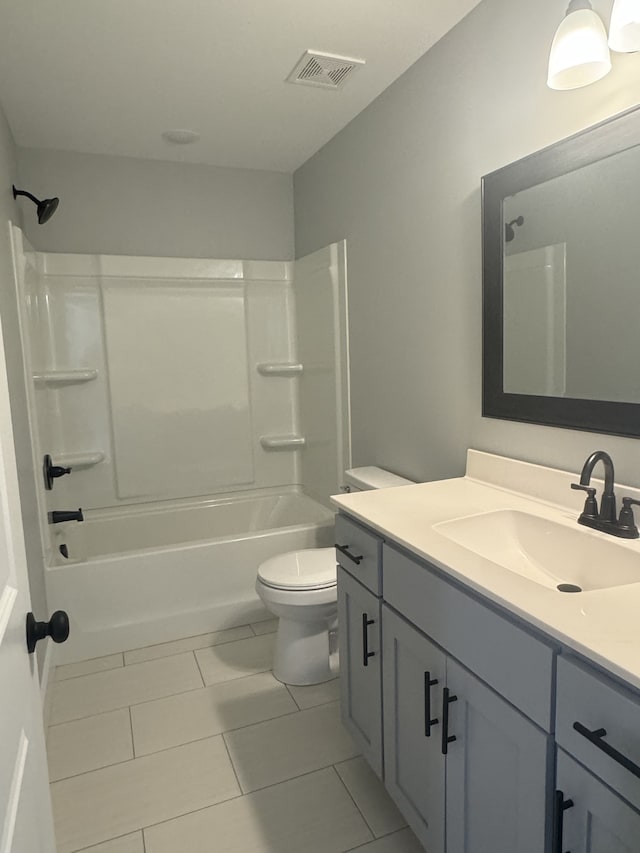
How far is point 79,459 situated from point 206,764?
180 cm

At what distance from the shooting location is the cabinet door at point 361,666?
1.58 meters

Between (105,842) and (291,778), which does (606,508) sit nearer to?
(291,778)

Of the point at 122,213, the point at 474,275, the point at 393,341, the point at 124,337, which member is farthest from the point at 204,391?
the point at 474,275

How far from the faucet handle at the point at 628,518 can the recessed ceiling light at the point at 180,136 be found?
253 centimetres

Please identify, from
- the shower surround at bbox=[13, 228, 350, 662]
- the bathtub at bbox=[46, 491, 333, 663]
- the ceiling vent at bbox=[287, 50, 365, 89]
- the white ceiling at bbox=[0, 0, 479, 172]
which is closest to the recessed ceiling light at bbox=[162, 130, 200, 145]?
the white ceiling at bbox=[0, 0, 479, 172]

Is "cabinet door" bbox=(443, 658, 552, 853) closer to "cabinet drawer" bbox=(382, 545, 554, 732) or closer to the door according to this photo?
"cabinet drawer" bbox=(382, 545, 554, 732)

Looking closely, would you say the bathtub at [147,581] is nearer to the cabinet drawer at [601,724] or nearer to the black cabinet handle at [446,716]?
the black cabinet handle at [446,716]

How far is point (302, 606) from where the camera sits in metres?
2.17

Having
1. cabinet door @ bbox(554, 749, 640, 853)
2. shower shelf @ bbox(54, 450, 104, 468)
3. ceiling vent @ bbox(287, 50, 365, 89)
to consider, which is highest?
ceiling vent @ bbox(287, 50, 365, 89)

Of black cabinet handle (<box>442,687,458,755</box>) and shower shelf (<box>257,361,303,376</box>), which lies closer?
black cabinet handle (<box>442,687,458,755</box>)

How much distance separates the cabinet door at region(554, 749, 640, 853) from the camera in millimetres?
799

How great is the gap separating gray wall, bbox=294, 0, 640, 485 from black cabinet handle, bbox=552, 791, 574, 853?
79 cm

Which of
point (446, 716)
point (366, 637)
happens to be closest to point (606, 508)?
point (446, 716)

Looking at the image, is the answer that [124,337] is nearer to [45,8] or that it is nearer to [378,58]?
[45,8]
